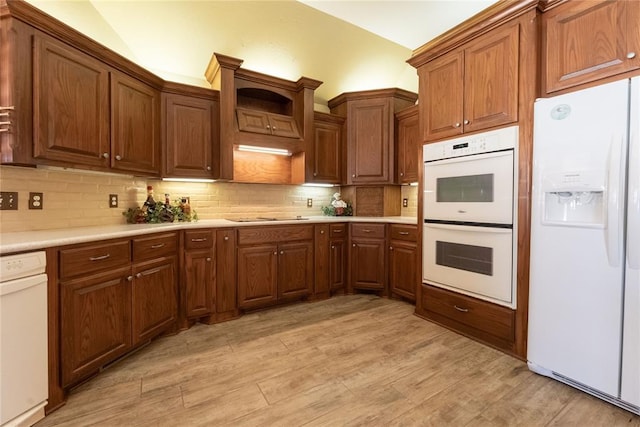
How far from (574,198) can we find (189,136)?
3096 mm

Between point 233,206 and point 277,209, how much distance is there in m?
0.56

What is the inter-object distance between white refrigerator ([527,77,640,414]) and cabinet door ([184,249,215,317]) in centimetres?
251

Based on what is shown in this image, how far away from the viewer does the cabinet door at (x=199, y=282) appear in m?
2.51

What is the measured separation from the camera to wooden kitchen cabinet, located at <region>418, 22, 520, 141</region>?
6.63ft

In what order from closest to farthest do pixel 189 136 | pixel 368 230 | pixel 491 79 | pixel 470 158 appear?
1. pixel 491 79
2. pixel 470 158
3. pixel 189 136
4. pixel 368 230

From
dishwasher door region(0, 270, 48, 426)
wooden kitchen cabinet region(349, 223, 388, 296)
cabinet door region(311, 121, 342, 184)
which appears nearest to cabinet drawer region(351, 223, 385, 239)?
wooden kitchen cabinet region(349, 223, 388, 296)

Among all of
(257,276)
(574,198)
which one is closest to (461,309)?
(574,198)

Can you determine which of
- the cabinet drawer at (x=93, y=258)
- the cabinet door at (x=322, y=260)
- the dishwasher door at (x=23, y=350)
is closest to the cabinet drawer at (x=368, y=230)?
the cabinet door at (x=322, y=260)

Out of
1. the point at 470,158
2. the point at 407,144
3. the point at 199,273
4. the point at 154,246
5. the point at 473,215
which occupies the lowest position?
the point at 199,273

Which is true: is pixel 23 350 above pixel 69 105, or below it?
below

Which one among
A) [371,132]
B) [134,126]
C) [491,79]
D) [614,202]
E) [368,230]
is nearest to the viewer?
[614,202]

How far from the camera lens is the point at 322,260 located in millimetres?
3262

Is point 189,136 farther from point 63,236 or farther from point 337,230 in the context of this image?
point 337,230

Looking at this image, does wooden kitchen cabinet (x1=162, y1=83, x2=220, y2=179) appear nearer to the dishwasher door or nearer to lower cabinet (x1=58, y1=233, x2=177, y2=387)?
lower cabinet (x1=58, y1=233, x2=177, y2=387)
